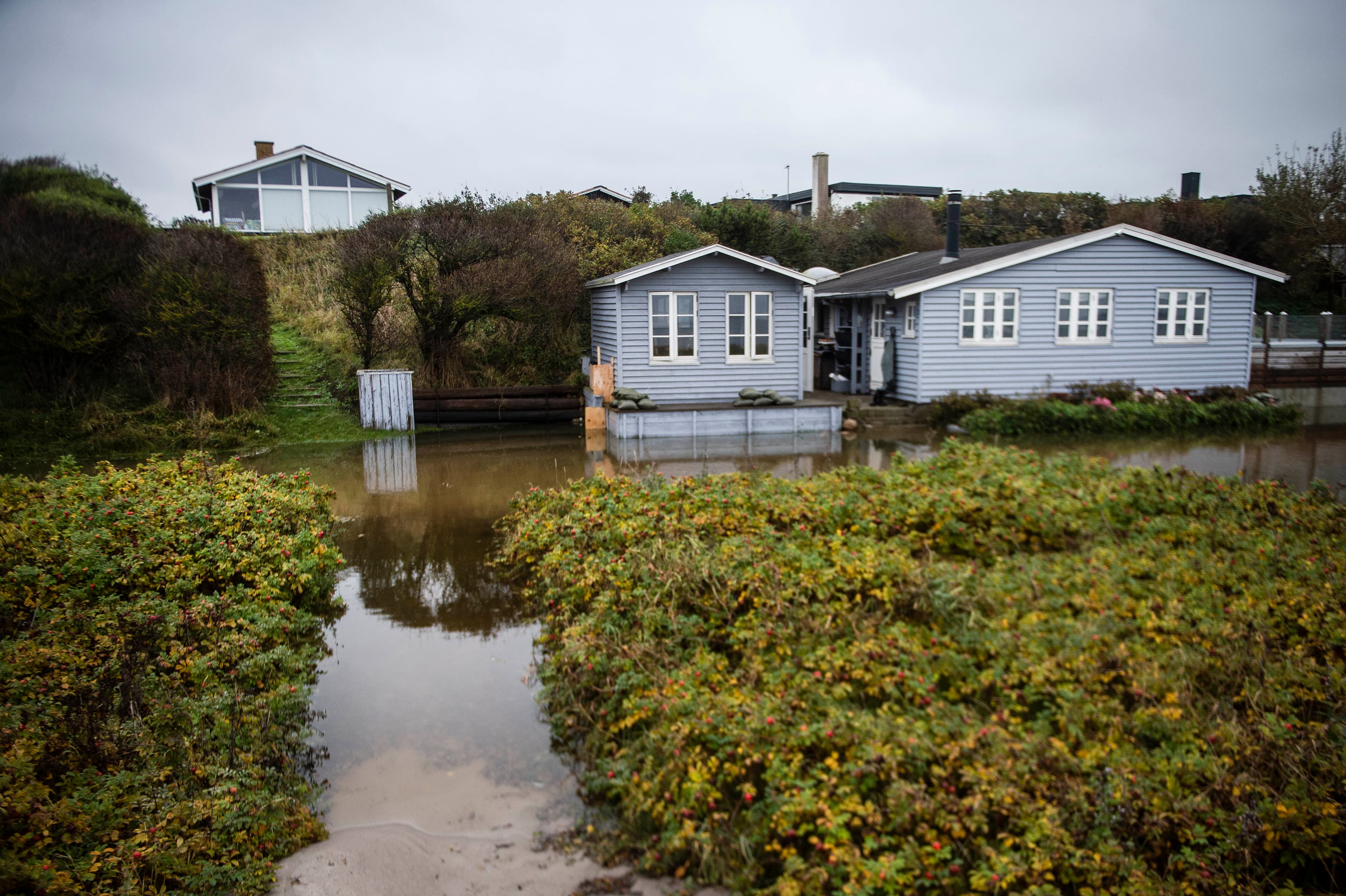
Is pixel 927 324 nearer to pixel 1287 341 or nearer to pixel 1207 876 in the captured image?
pixel 1287 341

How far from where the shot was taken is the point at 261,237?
27.5 m

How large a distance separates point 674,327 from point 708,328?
2.27 feet

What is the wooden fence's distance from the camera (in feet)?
61.1

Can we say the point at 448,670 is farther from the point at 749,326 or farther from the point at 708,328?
the point at 749,326

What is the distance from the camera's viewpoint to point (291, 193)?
3075 cm

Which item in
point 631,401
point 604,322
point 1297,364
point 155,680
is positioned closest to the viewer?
point 155,680

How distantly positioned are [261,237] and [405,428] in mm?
13002

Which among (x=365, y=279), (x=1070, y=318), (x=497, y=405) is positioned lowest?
(x=497, y=405)

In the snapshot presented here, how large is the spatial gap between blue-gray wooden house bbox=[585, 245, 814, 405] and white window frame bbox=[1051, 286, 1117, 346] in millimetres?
5278

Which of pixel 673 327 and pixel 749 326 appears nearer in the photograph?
pixel 673 327

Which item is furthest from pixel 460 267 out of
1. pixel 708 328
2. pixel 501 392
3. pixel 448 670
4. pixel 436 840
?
pixel 436 840

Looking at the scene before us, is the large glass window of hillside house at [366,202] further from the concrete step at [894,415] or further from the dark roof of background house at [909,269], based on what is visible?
the concrete step at [894,415]

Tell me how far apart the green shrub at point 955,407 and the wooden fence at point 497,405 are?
7196 millimetres

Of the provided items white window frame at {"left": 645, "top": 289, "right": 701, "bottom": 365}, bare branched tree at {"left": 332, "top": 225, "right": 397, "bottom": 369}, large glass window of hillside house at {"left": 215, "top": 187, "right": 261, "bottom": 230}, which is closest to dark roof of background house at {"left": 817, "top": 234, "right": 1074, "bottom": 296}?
white window frame at {"left": 645, "top": 289, "right": 701, "bottom": 365}
